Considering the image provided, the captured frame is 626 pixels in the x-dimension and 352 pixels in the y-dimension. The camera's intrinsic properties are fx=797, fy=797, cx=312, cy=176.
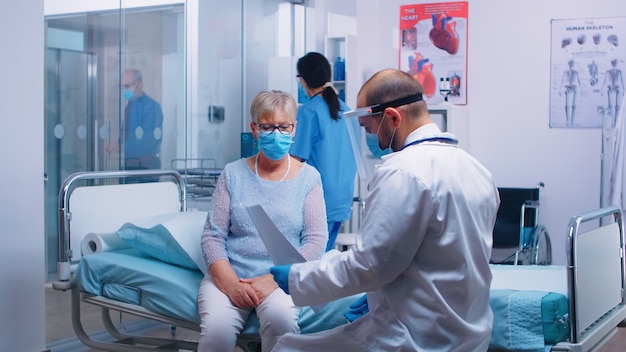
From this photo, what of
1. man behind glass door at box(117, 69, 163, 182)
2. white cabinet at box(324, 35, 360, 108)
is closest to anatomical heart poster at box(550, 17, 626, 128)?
white cabinet at box(324, 35, 360, 108)

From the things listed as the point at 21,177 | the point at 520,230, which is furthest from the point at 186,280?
the point at 520,230

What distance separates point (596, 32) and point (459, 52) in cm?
95

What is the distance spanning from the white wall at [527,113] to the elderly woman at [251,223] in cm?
301

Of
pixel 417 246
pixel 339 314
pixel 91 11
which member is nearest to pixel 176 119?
pixel 91 11

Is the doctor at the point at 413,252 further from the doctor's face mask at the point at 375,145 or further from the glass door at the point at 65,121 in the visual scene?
the glass door at the point at 65,121

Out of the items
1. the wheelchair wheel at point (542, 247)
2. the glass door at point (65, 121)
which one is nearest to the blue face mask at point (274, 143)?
the glass door at point (65, 121)

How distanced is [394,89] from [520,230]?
3425mm

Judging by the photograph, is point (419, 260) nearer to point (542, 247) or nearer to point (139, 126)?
point (139, 126)

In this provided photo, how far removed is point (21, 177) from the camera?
137 inches

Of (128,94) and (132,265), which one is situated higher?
(128,94)

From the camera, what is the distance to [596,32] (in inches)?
211

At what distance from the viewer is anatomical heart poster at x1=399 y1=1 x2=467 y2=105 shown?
5.79 metres

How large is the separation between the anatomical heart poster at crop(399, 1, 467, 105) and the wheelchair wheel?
115 cm

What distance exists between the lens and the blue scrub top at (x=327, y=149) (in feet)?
13.3
